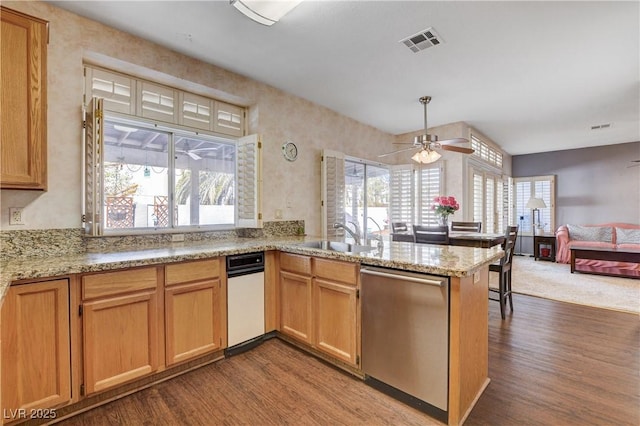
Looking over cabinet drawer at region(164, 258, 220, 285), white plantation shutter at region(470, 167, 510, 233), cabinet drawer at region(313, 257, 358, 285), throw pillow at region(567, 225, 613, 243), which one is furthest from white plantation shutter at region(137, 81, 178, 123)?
throw pillow at region(567, 225, 613, 243)

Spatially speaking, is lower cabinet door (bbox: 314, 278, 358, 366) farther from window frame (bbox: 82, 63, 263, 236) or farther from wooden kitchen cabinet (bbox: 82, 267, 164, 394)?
window frame (bbox: 82, 63, 263, 236)

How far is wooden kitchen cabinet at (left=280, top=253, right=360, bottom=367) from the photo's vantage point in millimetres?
2148

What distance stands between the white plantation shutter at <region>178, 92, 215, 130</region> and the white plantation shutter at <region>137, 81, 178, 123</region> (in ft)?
0.23

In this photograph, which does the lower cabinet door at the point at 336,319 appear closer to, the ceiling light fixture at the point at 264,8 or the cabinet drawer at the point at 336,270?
the cabinet drawer at the point at 336,270

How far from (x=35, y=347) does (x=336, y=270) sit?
1.81m

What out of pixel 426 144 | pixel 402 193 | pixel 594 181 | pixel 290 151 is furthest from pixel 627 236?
pixel 290 151

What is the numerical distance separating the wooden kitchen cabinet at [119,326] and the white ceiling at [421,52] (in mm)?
1970

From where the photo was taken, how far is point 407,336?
181 cm

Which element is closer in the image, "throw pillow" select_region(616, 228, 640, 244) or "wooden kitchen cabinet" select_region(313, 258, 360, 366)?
"wooden kitchen cabinet" select_region(313, 258, 360, 366)

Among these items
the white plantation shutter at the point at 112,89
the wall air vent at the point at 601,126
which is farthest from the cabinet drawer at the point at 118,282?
the wall air vent at the point at 601,126

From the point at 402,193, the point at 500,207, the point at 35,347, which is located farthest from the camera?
the point at 500,207

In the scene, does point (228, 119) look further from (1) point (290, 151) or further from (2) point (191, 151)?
(1) point (290, 151)

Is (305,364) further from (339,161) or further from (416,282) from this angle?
(339,161)

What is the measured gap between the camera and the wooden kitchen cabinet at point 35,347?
155 cm
